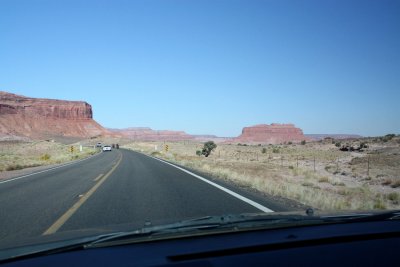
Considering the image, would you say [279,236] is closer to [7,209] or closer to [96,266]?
[96,266]

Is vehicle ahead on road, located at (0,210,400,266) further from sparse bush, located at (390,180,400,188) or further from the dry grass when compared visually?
the dry grass

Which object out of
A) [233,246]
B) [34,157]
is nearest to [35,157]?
[34,157]

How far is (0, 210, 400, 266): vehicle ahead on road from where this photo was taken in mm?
3436

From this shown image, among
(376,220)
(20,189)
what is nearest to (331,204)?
(376,220)

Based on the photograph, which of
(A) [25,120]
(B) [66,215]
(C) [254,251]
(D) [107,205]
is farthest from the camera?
(A) [25,120]

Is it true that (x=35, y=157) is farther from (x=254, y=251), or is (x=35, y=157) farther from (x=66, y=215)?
(x=254, y=251)

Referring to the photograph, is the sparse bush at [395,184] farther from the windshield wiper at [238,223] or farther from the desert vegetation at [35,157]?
the desert vegetation at [35,157]

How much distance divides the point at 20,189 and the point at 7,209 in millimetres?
4859

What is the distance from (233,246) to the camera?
370cm

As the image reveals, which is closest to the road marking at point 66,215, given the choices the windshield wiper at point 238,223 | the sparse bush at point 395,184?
the windshield wiper at point 238,223

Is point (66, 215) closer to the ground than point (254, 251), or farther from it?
closer to the ground

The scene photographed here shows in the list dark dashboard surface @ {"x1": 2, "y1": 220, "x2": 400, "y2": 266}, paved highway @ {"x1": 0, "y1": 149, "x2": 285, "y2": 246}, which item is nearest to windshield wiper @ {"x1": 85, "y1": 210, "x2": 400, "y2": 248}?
dark dashboard surface @ {"x1": 2, "y1": 220, "x2": 400, "y2": 266}

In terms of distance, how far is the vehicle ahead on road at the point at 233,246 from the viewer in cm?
344

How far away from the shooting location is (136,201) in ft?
38.2
